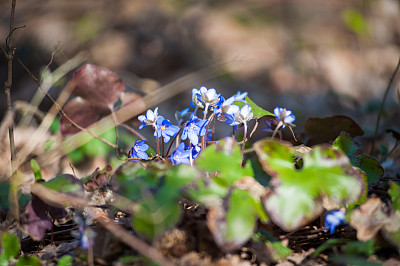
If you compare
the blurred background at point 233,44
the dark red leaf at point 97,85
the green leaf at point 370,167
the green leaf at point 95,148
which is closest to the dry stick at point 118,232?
the dark red leaf at point 97,85

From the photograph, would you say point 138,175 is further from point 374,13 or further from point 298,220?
point 374,13

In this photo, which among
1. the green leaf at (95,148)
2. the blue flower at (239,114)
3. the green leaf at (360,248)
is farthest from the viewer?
the green leaf at (95,148)

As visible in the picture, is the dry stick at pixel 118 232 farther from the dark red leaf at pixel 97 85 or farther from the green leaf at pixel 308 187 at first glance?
the dark red leaf at pixel 97 85

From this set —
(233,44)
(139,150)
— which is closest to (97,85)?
(139,150)

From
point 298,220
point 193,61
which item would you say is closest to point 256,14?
point 193,61

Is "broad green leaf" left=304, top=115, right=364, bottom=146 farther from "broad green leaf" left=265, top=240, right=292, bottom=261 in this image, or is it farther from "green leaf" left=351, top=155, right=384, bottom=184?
"broad green leaf" left=265, top=240, right=292, bottom=261

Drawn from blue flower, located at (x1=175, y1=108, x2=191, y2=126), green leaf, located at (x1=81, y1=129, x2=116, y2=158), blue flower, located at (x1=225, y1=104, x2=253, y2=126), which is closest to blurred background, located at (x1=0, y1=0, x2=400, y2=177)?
green leaf, located at (x1=81, y1=129, x2=116, y2=158)
